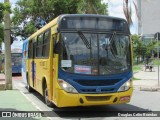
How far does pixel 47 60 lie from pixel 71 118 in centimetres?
245

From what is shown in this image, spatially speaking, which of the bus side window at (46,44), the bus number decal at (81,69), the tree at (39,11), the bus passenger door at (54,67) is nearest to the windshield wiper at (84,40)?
the bus number decal at (81,69)

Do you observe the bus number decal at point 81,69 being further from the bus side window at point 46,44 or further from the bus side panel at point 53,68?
the bus side window at point 46,44

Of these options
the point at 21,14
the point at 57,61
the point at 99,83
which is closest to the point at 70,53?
the point at 57,61

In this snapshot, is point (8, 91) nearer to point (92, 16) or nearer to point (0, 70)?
point (92, 16)

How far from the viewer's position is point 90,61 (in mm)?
11531

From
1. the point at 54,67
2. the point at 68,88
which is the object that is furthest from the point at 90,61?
the point at 54,67

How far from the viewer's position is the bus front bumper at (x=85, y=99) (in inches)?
444

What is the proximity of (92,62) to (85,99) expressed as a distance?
1.10m

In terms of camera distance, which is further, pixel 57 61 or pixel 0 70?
pixel 0 70

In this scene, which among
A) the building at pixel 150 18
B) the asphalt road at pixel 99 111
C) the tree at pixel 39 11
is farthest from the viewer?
the building at pixel 150 18

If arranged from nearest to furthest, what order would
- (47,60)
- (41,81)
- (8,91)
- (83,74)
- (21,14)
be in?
(83,74)
(47,60)
(41,81)
(8,91)
(21,14)

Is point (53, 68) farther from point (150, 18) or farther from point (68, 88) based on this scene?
point (150, 18)

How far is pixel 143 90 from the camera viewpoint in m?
20.5

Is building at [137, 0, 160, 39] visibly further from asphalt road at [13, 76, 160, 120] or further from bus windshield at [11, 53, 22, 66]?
asphalt road at [13, 76, 160, 120]
